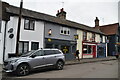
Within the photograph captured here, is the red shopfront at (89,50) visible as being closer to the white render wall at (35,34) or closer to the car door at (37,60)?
the white render wall at (35,34)

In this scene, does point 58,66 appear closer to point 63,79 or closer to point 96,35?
point 63,79

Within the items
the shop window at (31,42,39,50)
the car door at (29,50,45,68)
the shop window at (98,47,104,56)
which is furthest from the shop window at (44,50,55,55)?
the shop window at (98,47,104,56)

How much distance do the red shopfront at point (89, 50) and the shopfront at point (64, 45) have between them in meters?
2.94

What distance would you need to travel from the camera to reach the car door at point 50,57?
11.0 meters

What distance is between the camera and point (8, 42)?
48.9 ft

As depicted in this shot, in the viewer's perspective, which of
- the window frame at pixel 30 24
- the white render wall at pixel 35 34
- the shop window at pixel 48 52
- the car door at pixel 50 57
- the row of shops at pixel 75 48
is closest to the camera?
the car door at pixel 50 57

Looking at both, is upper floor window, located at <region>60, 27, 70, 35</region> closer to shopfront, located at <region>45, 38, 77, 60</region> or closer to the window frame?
shopfront, located at <region>45, 38, 77, 60</region>

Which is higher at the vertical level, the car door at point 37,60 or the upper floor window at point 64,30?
the upper floor window at point 64,30

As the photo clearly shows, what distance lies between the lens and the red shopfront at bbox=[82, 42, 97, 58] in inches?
945

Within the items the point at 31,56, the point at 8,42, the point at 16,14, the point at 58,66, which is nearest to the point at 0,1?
the point at 16,14

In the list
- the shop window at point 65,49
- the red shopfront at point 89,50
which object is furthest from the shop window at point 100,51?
the shop window at point 65,49

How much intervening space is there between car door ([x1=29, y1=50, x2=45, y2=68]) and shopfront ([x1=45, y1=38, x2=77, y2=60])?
6941mm

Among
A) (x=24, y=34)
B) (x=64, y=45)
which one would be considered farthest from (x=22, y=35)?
(x=64, y=45)

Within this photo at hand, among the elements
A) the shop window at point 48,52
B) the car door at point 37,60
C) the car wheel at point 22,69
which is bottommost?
the car wheel at point 22,69
